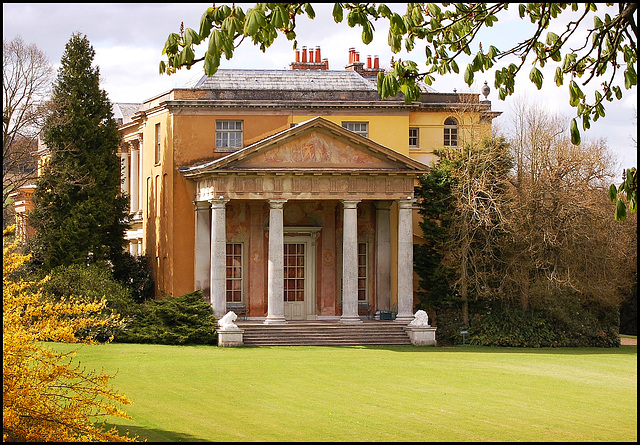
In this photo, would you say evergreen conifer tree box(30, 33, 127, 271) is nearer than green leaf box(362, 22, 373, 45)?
No

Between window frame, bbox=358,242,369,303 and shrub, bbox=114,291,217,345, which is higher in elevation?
window frame, bbox=358,242,369,303

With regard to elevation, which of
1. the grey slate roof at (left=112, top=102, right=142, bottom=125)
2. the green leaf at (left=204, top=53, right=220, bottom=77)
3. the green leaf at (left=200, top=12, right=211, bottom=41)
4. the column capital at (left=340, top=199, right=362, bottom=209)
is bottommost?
the green leaf at (left=204, top=53, right=220, bottom=77)

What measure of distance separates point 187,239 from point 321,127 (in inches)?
283

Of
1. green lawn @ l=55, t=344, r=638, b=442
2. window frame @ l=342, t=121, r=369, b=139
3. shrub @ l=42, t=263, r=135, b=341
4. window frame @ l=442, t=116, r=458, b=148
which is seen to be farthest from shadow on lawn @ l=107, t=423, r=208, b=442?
window frame @ l=442, t=116, r=458, b=148

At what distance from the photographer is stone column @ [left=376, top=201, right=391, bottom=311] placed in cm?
3706

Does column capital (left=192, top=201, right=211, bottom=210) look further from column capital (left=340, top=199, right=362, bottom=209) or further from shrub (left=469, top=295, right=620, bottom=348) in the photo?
shrub (left=469, top=295, right=620, bottom=348)

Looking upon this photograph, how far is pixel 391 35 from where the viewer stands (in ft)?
37.0

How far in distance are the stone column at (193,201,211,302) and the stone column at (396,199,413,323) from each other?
23.4 ft

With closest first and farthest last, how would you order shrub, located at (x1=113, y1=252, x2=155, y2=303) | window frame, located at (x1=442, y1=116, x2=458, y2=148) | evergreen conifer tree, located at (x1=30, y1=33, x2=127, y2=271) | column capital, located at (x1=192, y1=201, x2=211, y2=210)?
1. evergreen conifer tree, located at (x1=30, y1=33, x2=127, y2=271)
2. column capital, located at (x1=192, y1=201, x2=211, y2=210)
3. shrub, located at (x1=113, y1=252, x2=155, y2=303)
4. window frame, located at (x1=442, y1=116, x2=458, y2=148)

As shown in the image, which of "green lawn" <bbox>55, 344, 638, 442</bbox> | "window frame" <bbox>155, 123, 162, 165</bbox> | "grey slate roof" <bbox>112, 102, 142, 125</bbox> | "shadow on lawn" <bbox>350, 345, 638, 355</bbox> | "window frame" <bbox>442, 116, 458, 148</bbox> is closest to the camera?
"green lawn" <bbox>55, 344, 638, 442</bbox>

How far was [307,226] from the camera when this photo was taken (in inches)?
1469

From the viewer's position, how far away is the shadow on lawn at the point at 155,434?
1580cm

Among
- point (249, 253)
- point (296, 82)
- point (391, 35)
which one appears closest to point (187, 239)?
point (249, 253)

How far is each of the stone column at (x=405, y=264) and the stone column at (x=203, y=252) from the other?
7.14m
